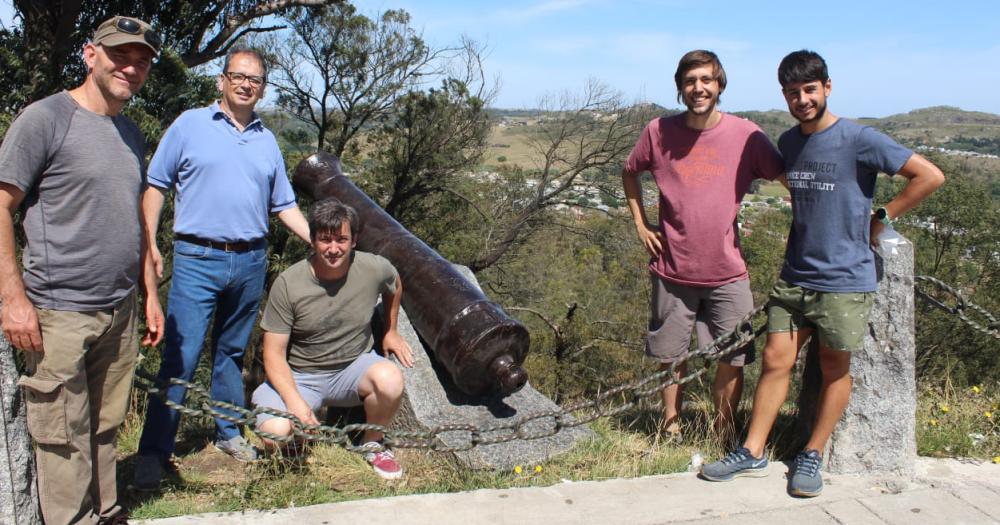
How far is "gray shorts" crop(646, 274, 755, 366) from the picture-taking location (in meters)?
3.66

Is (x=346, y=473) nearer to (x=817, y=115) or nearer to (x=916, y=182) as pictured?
(x=817, y=115)

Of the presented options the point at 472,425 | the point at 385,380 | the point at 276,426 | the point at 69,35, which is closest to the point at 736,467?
the point at 472,425

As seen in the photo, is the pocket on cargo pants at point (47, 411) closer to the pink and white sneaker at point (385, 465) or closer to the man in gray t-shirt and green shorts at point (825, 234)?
the pink and white sneaker at point (385, 465)

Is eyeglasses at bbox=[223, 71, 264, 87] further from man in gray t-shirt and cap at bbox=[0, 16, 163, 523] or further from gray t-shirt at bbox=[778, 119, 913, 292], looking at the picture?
gray t-shirt at bbox=[778, 119, 913, 292]

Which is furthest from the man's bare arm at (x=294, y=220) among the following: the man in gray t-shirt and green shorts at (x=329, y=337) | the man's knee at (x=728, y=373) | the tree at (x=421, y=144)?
the tree at (x=421, y=144)

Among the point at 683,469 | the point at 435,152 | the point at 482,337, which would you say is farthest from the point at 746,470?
the point at 435,152

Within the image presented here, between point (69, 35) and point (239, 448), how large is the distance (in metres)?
6.48

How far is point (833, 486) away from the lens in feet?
11.0

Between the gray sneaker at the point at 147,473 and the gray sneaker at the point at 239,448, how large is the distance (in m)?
0.48

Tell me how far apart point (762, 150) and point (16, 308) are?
2980 mm

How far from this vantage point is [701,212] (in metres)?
3.54

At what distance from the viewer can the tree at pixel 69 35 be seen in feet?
24.7

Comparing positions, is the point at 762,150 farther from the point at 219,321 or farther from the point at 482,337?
the point at 219,321

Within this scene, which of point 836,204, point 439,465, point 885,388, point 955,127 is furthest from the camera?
point 955,127
